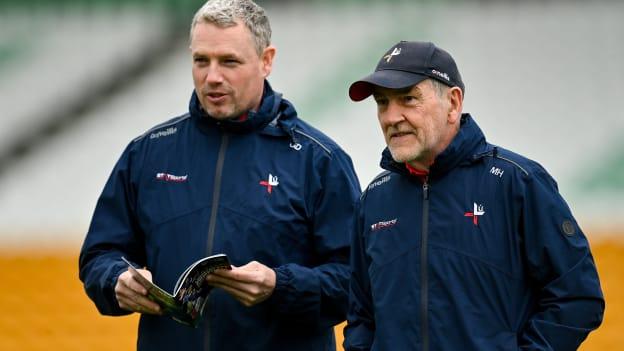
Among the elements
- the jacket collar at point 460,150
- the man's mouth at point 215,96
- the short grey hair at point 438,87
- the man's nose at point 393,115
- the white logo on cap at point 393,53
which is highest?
the white logo on cap at point 393,53

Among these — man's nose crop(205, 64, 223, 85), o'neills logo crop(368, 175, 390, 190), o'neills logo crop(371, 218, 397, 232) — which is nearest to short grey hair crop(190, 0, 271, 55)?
man's nose crop(205, 64, 223, 85)

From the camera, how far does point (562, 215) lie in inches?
95.8

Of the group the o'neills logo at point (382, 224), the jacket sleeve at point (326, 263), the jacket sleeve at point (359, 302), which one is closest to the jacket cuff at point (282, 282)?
the jacket sleeve at point (326, 263)

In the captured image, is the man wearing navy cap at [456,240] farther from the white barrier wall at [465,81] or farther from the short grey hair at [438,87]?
the white barrier wall at [465,81]

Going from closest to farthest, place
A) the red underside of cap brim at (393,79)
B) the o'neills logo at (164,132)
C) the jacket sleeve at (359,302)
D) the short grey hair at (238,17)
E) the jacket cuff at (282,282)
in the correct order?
the red underside of cap brim at (393,79), the jacket sleeve at (359,302), the jacket cuff at (282,282), the short grey hair at (238,17), the o'neills logo at (164,132)

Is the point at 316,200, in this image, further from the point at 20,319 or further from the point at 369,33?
the point at 369,33

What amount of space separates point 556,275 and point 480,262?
5.9 inches

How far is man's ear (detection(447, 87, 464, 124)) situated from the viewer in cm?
256

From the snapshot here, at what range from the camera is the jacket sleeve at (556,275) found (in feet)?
7.85

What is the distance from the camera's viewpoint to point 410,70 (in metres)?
2.54

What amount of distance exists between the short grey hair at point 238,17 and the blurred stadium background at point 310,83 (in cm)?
400

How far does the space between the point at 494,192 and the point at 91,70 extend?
529cm

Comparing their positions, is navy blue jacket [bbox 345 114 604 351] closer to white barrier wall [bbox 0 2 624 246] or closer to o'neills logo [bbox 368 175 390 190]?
o'neills logo [bbox 368 175 390 190]

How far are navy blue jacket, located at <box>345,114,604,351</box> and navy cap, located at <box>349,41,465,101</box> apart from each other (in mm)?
124
